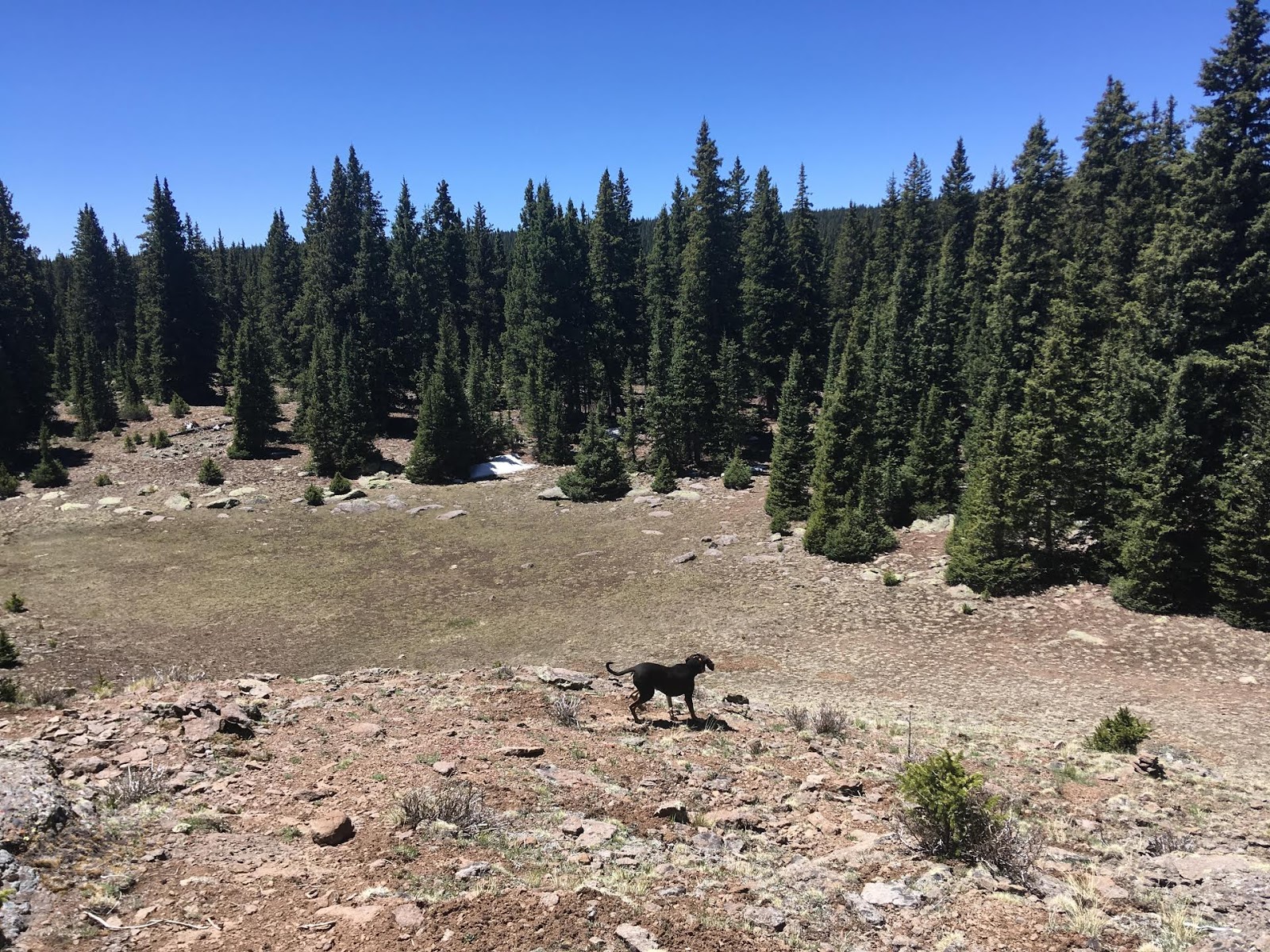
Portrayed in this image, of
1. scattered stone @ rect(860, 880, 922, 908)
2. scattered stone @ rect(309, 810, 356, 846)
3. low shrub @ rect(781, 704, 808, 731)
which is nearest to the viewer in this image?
scattered stone @ rect(860, 880, 922, 908)

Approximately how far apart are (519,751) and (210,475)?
40.3 m

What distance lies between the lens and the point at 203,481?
139 feet

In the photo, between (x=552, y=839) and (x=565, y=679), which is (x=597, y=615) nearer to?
(x=565, y=679)

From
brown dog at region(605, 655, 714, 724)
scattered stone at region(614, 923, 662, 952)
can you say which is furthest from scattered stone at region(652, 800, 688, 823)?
brown dog at region(605, 655, 714, 724)

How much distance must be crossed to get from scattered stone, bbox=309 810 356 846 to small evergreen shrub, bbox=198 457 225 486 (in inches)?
1628

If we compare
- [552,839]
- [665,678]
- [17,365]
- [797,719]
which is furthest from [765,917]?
[17,365]

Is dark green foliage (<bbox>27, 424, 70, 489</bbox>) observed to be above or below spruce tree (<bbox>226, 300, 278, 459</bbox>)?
below

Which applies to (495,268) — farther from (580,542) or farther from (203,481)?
(580,542)

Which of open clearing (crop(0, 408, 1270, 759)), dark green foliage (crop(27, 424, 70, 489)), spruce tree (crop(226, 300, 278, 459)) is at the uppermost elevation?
spruce tree (crop(226, 300, 278, 459))

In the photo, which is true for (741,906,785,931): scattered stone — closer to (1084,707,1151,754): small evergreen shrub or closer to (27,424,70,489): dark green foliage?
(1084,707,1151,754): small evergreen shrub

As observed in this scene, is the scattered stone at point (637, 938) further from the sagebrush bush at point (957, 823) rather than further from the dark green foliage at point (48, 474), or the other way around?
the dark green foliage at point (48, 474)

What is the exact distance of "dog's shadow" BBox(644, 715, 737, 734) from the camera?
1292cm

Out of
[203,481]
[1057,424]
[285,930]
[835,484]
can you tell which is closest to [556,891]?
[285,930]

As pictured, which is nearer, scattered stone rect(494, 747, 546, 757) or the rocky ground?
the rocky ground
